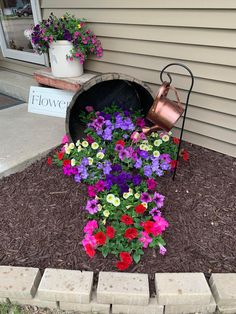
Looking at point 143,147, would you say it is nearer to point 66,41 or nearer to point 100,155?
point 100,155

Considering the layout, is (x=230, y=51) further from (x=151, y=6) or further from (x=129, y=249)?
(x=129, y=249)

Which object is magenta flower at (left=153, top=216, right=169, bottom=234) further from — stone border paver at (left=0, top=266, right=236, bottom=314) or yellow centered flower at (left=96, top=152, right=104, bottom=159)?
yellow centered flower at (left=96, top=152, right=104, bottom=159)

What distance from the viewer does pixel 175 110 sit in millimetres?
1927

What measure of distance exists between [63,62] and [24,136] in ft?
2.73

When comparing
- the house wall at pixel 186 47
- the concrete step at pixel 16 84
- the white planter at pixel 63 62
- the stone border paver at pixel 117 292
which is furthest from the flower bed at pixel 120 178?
the concrete step at pixel 16 84

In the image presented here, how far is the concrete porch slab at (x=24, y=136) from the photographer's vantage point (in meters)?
2.37

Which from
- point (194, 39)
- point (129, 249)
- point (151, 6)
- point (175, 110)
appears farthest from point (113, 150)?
point (151, 6)

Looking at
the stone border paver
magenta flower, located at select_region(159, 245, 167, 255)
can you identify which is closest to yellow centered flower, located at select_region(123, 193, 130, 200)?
magenta flower, located at select_region(159, 245, 167, 255)

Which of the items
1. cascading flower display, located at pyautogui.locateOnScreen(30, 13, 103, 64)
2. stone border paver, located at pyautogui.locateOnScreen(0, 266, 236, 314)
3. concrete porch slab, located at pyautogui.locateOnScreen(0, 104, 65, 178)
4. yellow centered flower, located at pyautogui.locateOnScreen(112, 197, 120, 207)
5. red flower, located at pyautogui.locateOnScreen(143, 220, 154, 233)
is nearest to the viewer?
stone border paver, located at pyautogui.locateOnScreen(0, 266, 236, 314)

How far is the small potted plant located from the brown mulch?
1107mm

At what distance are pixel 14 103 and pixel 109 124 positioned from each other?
1823mm

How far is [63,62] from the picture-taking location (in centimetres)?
290

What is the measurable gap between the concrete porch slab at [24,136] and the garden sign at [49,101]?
8cm

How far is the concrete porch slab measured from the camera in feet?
7.76
